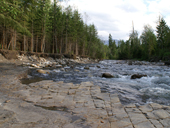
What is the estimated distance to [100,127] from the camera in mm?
2674

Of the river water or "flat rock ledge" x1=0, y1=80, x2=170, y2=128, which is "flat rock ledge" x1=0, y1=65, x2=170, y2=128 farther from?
the river water

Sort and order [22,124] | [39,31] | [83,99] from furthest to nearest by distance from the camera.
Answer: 1. [39,31]
2. [83,99]
3. [22,124]

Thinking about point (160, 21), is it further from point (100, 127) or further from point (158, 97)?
point (100, 127)

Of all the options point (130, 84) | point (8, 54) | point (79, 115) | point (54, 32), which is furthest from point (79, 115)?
point (54, 32)

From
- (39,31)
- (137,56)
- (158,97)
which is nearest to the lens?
(158,97)

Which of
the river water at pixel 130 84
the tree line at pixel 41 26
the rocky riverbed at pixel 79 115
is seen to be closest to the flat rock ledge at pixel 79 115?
the rocky riverbed at pixel 79 115

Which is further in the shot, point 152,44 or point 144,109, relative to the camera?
point 152,44

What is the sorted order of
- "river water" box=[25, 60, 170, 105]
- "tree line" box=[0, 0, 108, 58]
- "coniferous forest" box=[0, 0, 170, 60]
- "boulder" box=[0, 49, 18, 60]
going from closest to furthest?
"river water" box=[25, 60, 170, 105], "boulder" box=[0, 49, 18, 60], "tree line" box=[0, 0, 108, 58], "coniferous forest" box=[0, 0, 170, 60]

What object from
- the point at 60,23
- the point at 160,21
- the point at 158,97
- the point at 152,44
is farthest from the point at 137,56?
the point at 158,97

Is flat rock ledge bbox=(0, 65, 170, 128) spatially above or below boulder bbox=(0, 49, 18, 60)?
below

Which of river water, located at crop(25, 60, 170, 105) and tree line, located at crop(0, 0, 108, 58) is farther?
tree line, located at crop(0, 0, 108, 58)

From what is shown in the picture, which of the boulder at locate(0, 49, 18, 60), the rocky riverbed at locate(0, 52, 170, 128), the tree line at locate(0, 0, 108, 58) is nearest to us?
the rocky riverbed at locate(0, 52, 170, 128)

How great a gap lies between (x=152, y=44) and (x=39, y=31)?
35971mm

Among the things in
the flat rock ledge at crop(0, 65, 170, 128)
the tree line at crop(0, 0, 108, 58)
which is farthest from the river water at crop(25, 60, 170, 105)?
the tree line at crop(0, 0, 108, 58)
